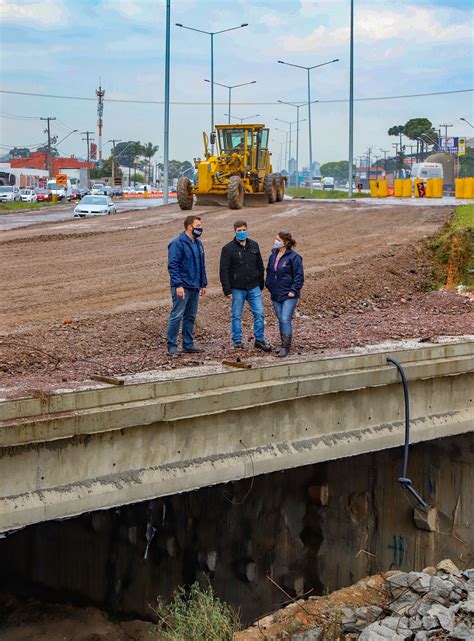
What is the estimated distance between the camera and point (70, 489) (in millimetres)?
8281

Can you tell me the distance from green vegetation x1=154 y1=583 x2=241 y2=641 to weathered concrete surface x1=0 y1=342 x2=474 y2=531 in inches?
46.9

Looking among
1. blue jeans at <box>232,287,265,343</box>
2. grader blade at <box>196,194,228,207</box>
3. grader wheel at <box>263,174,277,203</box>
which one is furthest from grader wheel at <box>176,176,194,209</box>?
blue jeans at <box>232,287,265,343</box>

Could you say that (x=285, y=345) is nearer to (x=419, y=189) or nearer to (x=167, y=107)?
(x=167, y=107)

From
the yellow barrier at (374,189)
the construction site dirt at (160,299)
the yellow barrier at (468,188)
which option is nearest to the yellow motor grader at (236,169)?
the construction site dirt at (160,299)

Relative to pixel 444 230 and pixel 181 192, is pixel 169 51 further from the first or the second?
pixel 444 230

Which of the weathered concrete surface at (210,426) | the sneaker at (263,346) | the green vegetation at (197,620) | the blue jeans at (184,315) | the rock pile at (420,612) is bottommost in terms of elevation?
A: the green vegetation at (197,620)

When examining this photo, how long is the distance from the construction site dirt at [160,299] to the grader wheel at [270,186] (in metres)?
7.76

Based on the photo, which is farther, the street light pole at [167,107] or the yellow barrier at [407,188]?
the yellow barrier at [407,188]

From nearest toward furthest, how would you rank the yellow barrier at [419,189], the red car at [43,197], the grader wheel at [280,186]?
the grader wheel at [280,186] → the yellow barrier at [419,189] → the red car at [43,197]

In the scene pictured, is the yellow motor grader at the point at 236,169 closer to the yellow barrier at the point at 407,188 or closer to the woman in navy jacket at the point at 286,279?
the yellow barrier at the point at 407,188

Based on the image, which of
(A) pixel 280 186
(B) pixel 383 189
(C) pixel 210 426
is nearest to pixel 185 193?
(A) pixel 280 186

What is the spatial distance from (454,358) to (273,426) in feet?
9.16

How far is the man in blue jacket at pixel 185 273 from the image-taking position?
36.7 feet

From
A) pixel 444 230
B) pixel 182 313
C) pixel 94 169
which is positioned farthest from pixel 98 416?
pixel 94 169
